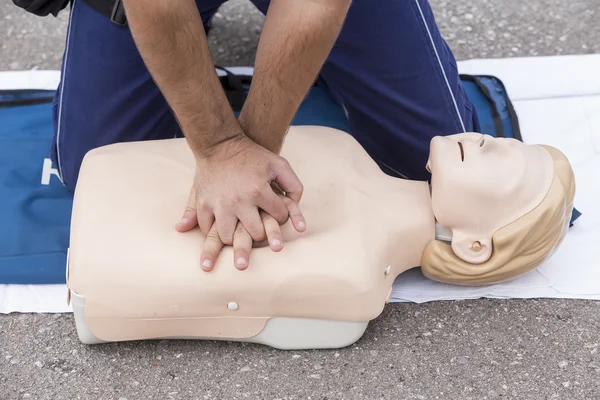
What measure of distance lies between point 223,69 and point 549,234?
1071mm

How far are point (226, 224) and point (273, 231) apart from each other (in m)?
0.09

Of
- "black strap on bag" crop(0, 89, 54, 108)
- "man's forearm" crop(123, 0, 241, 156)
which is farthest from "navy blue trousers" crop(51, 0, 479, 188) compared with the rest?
"man's forearm" crop(123, 0, 241, 156)

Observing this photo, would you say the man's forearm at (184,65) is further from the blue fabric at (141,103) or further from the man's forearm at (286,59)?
the blue fabric at (141,103)

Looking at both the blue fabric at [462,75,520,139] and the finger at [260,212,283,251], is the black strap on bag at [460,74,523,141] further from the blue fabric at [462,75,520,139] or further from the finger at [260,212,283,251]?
the finger at [260,212,283,251]

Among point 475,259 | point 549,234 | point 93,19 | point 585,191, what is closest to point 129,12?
point 93,19

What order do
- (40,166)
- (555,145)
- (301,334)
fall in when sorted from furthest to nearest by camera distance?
(555,145) < (40,166) < (301,334)

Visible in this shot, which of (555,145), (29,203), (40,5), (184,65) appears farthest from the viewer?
(555,145)

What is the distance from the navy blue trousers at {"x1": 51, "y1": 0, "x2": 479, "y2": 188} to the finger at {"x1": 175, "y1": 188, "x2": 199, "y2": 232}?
1.64 ft

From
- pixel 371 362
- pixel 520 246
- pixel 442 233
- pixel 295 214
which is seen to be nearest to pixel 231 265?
pixel 295 214

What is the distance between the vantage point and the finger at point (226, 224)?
1.40 m

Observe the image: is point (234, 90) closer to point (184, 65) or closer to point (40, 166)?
point (40, 166)

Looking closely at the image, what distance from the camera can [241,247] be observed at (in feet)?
4.58

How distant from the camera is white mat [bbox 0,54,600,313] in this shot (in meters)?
1.66

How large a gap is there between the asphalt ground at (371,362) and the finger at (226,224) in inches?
10.3
